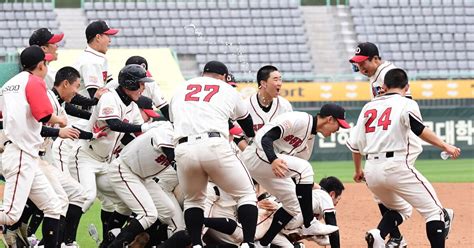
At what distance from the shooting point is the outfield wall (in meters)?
23.3

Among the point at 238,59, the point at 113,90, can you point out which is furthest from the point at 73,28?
the point at 113,90

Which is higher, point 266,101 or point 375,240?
point 266,101

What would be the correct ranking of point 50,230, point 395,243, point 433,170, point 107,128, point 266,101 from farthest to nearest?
point 433,170, point 266,101, point 107,128, point 395,243, point 50,230

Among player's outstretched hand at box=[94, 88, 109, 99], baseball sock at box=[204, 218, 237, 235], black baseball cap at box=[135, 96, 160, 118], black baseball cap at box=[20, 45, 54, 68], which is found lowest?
baseball sock at box=[204, 218, 237, 235]

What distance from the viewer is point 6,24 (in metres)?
27.6

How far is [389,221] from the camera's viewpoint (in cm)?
938

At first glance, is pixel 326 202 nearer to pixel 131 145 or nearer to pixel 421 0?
pixel 131 145

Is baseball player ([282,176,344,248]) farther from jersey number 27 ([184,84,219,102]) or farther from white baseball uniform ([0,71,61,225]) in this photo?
white baseball uniform ([0,71,61,225])

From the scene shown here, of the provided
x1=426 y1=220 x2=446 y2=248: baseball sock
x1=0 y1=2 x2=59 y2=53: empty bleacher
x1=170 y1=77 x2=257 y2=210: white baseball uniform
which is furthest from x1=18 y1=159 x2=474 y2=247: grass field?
x1=0 y1=2 x2=59 y2=53: empty bleacher

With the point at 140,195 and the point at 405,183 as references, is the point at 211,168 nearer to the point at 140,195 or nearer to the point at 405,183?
the point at 140,195

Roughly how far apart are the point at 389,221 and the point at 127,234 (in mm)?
2403

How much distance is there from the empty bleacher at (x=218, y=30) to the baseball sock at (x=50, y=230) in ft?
61.6

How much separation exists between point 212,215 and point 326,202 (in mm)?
1168

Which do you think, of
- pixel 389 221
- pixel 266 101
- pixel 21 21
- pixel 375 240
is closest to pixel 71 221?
pixel 266 101
